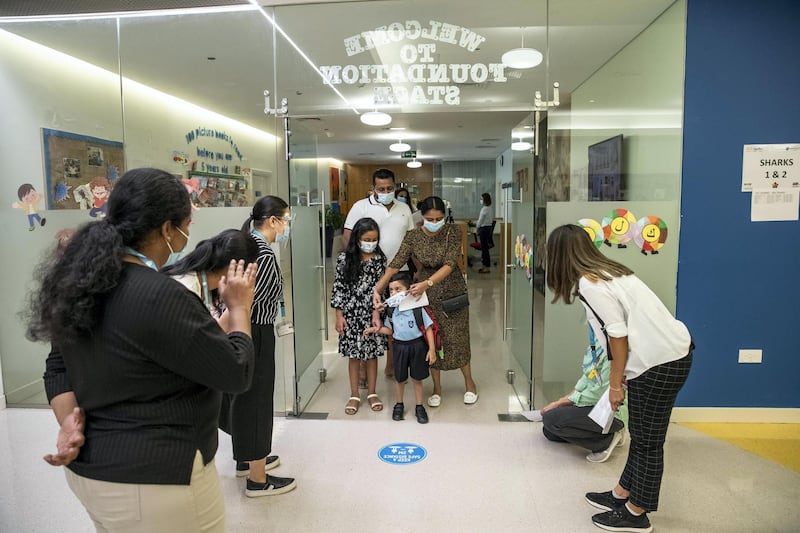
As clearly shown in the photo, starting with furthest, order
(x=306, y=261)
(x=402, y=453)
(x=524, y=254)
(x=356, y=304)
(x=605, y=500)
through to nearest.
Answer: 1. (x=306, y=261)
2. (x=524, y=254)
3. (x=356, y=304)
4. (x=402, y=453)
5. (x=605, y=500)

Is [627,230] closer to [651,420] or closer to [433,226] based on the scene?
[433,226]

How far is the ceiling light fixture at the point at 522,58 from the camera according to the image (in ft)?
11.0

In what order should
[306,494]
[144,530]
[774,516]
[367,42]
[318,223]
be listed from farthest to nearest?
[318,223] < [367,42] < [306,494] < [774,516] < [144,530]

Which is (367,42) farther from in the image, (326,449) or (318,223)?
(326,449)

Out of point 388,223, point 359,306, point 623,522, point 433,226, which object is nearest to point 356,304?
point 359,306

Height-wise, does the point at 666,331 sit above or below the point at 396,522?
above

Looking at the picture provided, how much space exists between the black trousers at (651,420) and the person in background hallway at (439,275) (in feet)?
5.15

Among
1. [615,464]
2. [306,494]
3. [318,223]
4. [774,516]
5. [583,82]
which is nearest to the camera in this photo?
[774,516]

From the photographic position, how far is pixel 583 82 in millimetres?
3740

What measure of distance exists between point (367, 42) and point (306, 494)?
282 cm

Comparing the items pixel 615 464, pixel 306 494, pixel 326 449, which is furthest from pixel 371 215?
pixel 615 464

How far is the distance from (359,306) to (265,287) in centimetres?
127

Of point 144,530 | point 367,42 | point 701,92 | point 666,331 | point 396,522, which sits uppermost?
point 367,42

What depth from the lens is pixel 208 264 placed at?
73.4 inches
